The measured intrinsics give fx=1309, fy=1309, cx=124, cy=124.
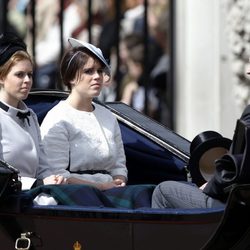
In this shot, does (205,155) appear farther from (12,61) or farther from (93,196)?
(12,61)

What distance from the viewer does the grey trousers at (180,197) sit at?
4668 millimetres

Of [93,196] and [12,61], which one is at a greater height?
[12,61]

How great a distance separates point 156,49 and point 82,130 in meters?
3.78

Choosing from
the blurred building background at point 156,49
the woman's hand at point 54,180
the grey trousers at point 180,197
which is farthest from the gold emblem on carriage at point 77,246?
the blurred building background at point 156,49

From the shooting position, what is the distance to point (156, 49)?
30.2 feet

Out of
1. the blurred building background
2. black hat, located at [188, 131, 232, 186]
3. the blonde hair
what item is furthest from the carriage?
the blurred building background

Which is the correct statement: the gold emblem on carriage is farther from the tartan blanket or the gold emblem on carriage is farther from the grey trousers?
the grey trousers

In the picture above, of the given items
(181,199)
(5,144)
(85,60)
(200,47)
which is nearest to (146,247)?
(181,199)

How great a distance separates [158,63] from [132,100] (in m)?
0.34

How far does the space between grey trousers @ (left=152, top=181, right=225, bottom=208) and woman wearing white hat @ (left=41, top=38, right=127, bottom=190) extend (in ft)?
1.71

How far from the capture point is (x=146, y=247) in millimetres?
4562

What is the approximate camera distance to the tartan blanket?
482 cm

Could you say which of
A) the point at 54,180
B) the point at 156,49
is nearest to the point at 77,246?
the point at 54,180

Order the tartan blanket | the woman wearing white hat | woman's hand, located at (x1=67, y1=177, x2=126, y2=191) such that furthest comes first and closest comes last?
the woman wearing white hat, woman's hand, located at (x1=67, y1=177, x2=126, y2=191), the tartan blanket
